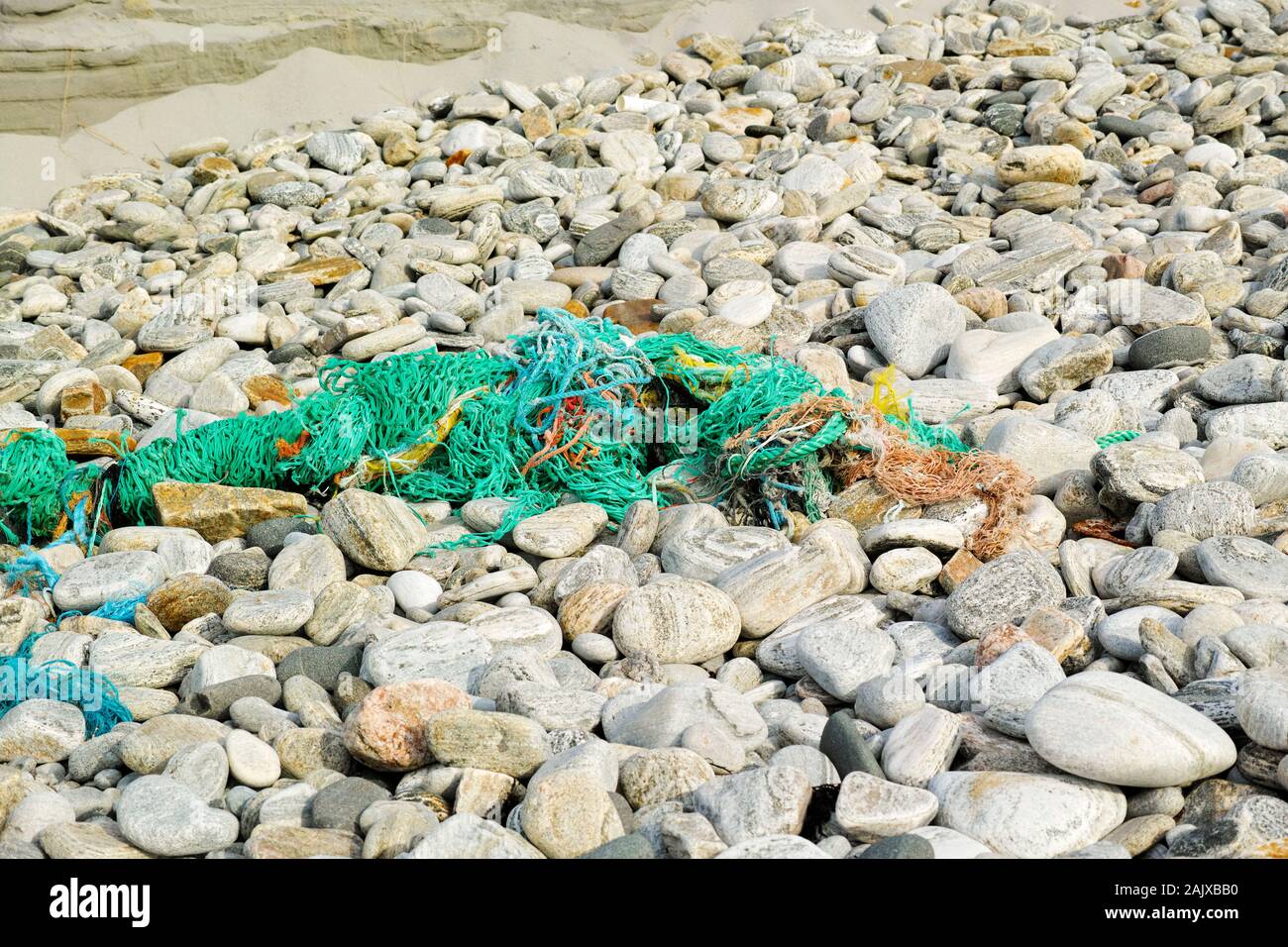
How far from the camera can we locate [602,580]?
367 cm

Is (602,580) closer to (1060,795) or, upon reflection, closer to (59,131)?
(1060,795)

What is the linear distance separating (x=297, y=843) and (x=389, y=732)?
0.35 m

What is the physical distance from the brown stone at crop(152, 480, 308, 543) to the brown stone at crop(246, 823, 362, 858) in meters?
1.92

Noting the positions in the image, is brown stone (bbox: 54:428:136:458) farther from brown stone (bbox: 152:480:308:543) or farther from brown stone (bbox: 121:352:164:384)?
brown stone (bbox: 121:352:164:384)

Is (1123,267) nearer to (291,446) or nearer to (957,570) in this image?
(957,570)

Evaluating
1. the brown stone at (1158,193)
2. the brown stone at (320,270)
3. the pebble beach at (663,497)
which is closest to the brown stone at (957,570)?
the pebble beach at (663,497)

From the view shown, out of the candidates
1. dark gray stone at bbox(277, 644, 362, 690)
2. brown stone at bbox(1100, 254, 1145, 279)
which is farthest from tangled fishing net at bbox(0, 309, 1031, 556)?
brown stone at bbox(1100, 254, 1145, 279)

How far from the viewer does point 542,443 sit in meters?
4.46

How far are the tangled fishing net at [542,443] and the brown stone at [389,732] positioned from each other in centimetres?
136

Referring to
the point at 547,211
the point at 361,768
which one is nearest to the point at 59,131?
the point at 547,211

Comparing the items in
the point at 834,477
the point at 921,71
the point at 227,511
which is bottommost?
the point at 227,511

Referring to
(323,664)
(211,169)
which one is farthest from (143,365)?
(211,169)

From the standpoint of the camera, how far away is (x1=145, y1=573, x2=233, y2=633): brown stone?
3.74m

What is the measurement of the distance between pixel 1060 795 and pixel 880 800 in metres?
0.36
